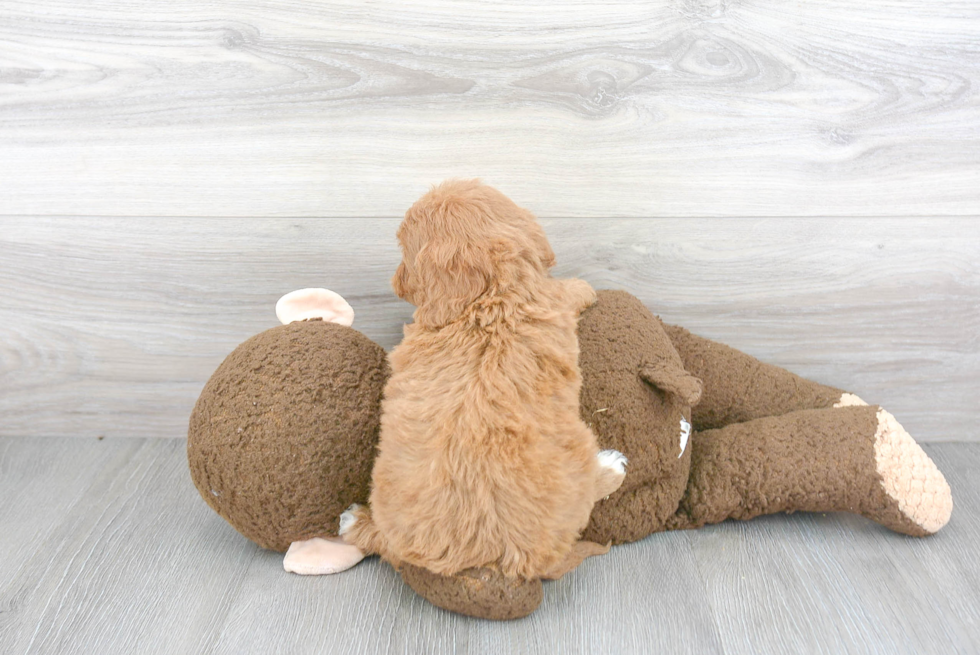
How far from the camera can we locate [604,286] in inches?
43.3

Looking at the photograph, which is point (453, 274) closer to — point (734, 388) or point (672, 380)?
point (672, 380)

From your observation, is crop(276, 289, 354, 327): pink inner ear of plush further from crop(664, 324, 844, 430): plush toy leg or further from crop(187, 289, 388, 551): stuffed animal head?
crop(664, 324, 844, 430): plush toy leg

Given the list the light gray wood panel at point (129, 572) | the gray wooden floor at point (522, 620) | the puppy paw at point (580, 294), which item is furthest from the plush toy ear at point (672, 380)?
the light gray wood panel at point (129, 572)

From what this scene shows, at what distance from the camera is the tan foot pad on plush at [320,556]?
2.88 feet

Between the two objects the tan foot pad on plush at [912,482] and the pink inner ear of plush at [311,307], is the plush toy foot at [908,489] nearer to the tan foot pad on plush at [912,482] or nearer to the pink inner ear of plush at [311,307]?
the tan foot pad on plush at [912,482]

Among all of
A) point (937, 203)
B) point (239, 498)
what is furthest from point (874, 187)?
point (239, 498)

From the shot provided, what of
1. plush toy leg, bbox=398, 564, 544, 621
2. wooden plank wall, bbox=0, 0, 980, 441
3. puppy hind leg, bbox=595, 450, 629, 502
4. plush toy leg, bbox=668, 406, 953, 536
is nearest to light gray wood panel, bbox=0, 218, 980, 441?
wooden plank wall, bbox=0, 0, 980, 441

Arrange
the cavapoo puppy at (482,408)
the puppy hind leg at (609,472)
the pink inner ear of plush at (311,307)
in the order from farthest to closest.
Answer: the pink inner ear of plush at (311,307) → the puppy hind leg at (609,472) → the cavapoo puppy at (482,408)

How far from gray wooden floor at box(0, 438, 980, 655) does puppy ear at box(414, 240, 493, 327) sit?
345 mm

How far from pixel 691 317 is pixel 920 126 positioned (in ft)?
1.39

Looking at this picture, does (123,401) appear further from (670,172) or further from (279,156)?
(670,172)

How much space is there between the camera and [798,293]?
1108 millimetres

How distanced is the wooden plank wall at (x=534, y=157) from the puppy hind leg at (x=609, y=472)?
12.7 inches

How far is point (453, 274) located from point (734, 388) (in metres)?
0.49
